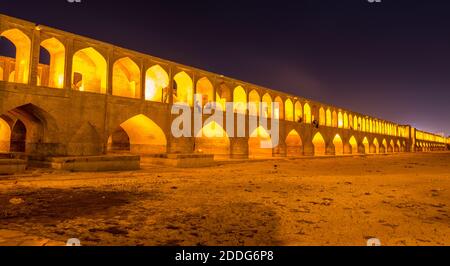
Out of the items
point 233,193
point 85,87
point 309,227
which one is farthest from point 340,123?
point 309,227

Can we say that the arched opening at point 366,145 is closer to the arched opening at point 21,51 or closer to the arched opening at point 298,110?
the arched opening at point 298,110

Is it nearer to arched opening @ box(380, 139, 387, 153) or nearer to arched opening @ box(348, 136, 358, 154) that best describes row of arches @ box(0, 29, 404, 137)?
arched opening @ box(348, 136, 358, 154)

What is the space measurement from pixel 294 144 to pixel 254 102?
6235 millimetres

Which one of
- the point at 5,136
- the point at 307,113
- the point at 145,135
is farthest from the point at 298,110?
the point at 5,136

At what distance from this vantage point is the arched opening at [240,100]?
20139mm

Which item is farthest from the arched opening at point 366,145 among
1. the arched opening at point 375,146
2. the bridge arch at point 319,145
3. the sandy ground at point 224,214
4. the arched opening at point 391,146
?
the sandy ground at point 224,214

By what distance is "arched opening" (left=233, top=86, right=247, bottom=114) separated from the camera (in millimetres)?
20139

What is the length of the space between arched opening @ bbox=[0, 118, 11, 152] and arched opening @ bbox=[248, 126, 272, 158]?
14.4 m

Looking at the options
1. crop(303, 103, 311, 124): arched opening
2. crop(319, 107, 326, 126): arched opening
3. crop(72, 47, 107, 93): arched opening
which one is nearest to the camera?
crop(72, 47, 107, 93): arched opening

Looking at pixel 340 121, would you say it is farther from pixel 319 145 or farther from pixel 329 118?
pixel 319 145

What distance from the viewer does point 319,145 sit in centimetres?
2858

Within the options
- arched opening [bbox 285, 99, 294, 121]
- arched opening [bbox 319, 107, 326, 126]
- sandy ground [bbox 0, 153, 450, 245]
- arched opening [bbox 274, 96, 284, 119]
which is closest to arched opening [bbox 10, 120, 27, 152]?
sandy ground [bbox 0, 153, 450, 245]

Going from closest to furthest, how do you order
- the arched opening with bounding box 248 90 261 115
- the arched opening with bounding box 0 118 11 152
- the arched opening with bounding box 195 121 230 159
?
the arched opening with bounding box 0 118 11 152 < the arched opening with bounding box 195 121 230 159 < the arched opening with bounding box 248 90 261 115

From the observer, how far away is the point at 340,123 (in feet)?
107
